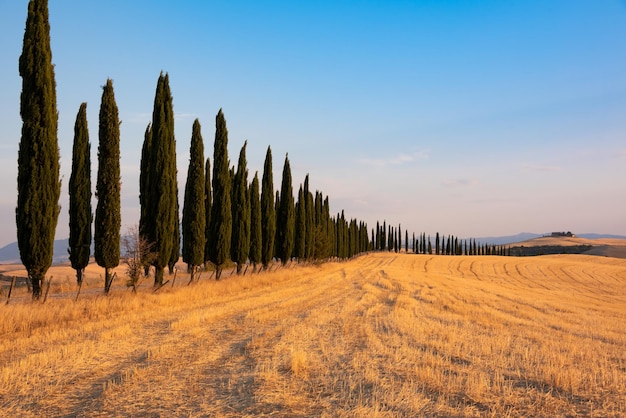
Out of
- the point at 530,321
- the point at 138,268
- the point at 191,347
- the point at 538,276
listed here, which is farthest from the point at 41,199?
Answer: the point at 538,276

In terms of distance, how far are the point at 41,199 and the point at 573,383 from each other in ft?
53.4

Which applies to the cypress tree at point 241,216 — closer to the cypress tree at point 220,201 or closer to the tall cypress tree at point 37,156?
the cypress tree at point 220,201

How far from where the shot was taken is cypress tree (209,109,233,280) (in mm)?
29406

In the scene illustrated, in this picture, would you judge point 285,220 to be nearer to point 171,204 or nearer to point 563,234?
point 171,204

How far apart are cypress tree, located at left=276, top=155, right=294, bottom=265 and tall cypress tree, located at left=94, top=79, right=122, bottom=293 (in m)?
23.7

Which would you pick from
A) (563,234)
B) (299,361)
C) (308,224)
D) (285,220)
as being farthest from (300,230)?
(563,234)

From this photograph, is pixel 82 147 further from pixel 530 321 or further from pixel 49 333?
pixel 530 321

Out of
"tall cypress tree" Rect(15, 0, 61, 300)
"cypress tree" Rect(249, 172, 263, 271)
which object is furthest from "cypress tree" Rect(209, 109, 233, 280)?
"tall cypress tree" Rect(15, 0, 61, 300)

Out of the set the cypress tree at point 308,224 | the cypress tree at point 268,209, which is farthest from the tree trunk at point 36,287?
the cypress tree at point 308,224

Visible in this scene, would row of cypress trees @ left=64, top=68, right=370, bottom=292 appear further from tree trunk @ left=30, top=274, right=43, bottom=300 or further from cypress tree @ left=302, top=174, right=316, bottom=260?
cypress tree @ left=302, top=174, right=316, bottom=260

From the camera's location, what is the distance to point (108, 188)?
61.5 feet

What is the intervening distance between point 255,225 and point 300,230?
1096 centimetres

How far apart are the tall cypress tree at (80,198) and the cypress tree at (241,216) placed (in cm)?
1148

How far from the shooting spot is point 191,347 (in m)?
9.31
